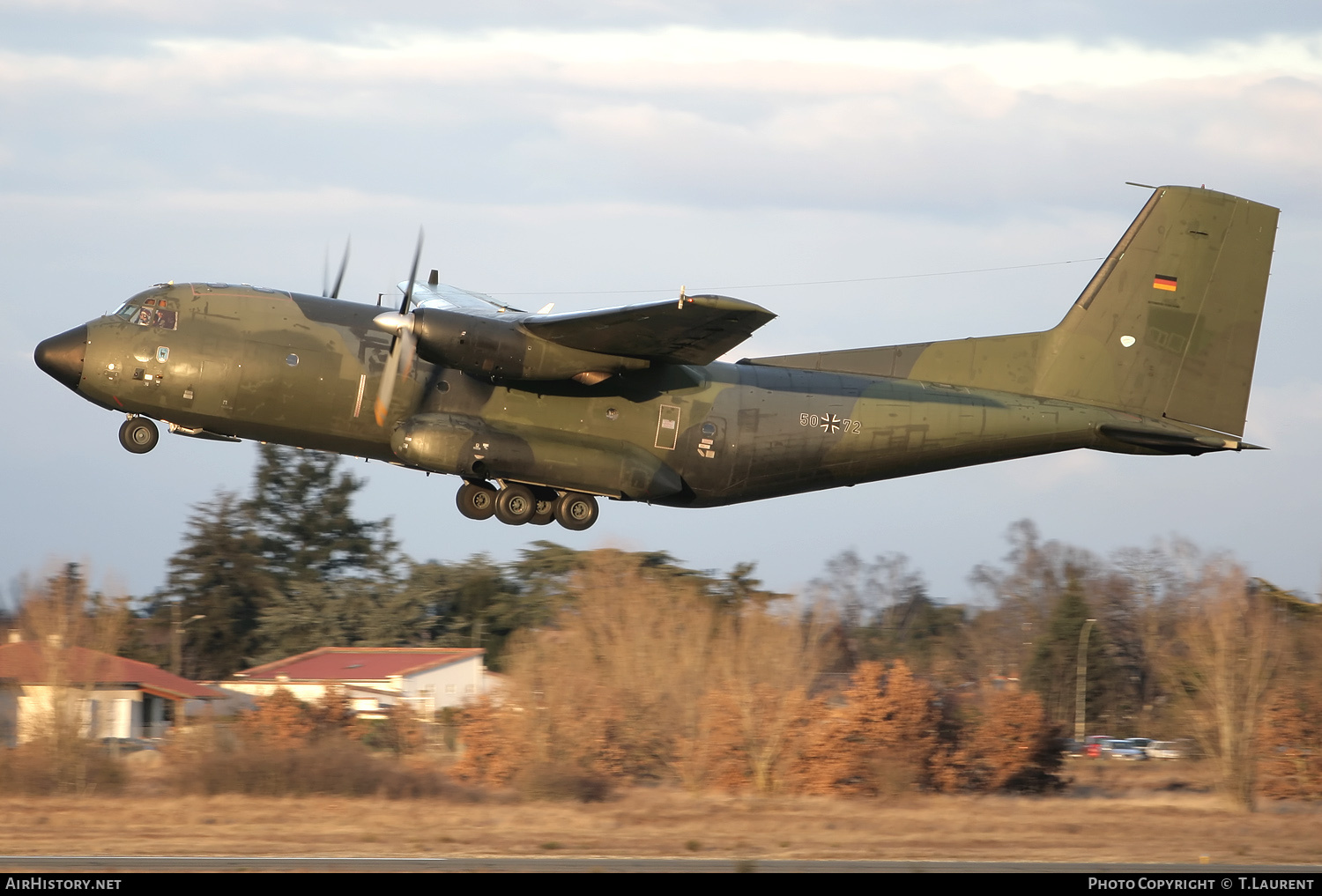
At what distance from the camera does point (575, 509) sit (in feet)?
60.0

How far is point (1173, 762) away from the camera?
111ft

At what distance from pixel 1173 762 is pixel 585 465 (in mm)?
22440

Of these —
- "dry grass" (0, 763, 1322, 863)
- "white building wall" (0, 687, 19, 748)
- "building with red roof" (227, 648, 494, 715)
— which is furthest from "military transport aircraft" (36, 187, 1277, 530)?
"building with red roof" (227, 648, 494, 715)

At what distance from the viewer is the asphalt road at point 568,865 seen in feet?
55.2

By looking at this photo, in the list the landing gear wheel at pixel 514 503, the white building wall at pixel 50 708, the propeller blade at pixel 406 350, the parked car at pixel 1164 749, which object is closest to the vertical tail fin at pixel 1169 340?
the landing gear wheel at pixel 514 503

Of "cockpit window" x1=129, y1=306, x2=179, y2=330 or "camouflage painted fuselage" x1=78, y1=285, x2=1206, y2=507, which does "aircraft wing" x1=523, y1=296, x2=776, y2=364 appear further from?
"cockpit window" x1=129, y1=306, x2=179, y2=330

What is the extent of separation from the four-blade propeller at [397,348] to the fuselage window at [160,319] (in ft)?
8.52

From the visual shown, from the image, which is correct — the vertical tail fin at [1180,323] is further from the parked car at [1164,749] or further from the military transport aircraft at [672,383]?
the parked car at [1164,749]

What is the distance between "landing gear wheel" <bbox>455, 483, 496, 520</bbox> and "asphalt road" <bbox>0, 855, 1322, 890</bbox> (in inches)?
178

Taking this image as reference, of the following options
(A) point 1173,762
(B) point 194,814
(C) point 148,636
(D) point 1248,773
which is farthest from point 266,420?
(C) point 148,636

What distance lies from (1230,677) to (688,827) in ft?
38.0

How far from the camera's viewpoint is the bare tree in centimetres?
2625

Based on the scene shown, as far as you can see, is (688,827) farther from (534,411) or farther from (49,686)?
(49,686)
